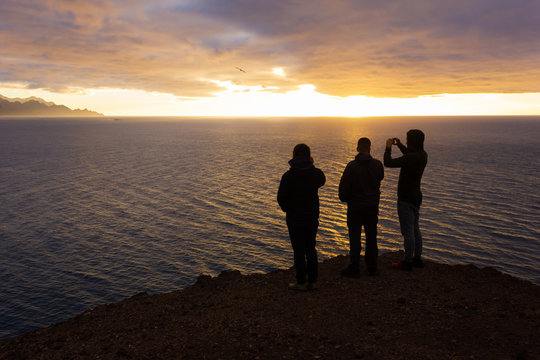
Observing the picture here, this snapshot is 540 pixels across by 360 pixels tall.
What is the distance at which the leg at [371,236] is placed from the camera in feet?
27.4

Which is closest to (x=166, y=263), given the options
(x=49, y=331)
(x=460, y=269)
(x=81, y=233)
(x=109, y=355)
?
(x=81, y=233)

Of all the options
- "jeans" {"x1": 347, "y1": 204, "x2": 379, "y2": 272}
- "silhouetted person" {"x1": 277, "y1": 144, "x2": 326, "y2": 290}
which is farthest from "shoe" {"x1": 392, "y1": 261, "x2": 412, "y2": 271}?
"silhouetted person" {"x1": 277, "y1": 144, "x2": 326, "y2": 290}

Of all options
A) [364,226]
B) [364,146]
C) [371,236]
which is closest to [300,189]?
[364,146]

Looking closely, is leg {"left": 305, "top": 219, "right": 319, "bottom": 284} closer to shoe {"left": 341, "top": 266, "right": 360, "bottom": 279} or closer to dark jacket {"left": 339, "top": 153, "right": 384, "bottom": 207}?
shoe {"left": 341, "top": 266, "right": 360, "bottom": 279}

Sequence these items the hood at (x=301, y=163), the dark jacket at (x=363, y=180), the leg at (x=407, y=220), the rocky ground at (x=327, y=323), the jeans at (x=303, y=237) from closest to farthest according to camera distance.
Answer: the rocky ground at (x=327, y=323)
the hood at (x=301, y=163)
the jeans at (x=303, y=237)
the dark jacket at (x=363, y=180)
the leg at (x=407, y=220)

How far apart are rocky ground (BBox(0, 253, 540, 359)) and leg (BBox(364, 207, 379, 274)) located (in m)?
0.34

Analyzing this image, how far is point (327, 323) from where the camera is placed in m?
6.81

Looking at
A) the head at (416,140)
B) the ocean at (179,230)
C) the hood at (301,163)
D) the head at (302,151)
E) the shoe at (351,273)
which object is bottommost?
the ocean at (179,230)

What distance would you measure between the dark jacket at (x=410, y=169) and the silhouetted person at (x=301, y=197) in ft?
7.17

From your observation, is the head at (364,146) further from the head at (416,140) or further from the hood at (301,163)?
the hood at (301,163)

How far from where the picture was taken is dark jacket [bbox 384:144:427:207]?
27.4ft

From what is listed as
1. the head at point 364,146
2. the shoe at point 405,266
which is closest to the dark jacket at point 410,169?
the head at point 364,146

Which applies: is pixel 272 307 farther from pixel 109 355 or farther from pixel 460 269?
pixel 460 269

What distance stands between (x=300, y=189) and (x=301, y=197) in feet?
0.62
